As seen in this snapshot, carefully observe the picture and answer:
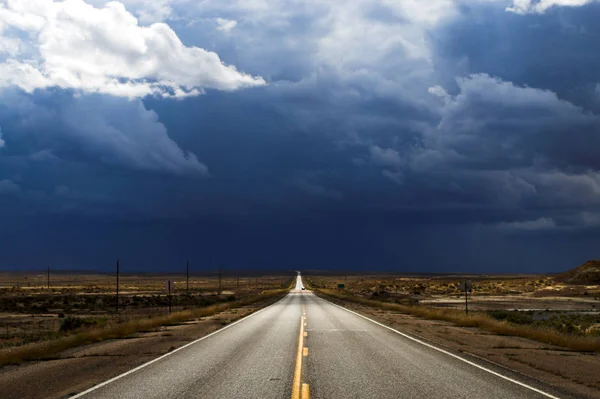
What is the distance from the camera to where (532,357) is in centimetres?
1877

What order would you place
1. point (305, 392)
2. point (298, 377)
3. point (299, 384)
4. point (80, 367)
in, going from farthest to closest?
point (80, 367) → point (298, 377) → point (299, 384) → point (305, 392)

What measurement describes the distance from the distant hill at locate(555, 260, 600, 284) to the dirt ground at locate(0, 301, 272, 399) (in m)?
111

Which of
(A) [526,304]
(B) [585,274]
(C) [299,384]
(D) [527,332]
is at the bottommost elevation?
(A) [526,304]

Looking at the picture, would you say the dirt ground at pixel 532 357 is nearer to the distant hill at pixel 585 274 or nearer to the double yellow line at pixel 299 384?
the double yellow line at pixel 299 384

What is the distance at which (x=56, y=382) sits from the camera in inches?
537

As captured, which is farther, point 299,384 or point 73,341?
point 73,341

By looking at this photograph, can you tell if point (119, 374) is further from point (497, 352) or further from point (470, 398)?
point (497, 352)

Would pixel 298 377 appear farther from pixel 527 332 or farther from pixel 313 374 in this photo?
pixel 527 332

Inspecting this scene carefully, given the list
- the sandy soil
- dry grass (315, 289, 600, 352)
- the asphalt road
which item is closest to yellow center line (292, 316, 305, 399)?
the asphalt road

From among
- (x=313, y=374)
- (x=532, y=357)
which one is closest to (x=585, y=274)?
(x=532, y=357)

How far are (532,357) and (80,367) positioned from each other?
45.2ft

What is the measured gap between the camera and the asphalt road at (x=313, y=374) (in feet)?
38.2

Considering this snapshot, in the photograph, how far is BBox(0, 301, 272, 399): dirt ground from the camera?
1273cm

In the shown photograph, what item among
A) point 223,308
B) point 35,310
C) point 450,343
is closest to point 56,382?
point 450,343
